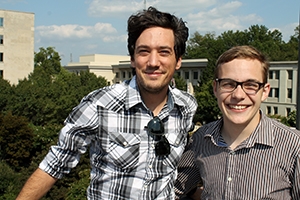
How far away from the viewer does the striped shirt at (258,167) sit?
2.43 metres

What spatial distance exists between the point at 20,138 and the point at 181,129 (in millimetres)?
26481

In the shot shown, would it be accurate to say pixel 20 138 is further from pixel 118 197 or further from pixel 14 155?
pixel 118 197

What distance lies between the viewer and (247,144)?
2.52m

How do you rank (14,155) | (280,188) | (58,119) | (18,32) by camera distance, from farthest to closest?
(18,32), (58,119), (14,155), (280,188)

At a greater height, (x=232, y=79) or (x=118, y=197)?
(x=232, y=79)

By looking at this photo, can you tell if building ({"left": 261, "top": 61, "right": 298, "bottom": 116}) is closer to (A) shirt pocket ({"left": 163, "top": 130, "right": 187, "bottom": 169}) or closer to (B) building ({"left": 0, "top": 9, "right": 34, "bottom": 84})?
(B) building ({"left": 0, "top": 9, "right": 34, "bottom": 84})

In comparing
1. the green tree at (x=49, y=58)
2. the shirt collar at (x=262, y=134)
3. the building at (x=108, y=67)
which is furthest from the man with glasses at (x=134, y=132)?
the green tree at (x=49, y=58)

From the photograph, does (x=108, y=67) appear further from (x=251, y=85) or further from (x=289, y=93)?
(x=251, y=85)

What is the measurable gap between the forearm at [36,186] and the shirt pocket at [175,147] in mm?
795

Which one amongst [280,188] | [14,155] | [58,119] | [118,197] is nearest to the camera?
[280,188]

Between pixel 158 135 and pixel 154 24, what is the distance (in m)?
0.77

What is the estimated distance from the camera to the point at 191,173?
2988 mm

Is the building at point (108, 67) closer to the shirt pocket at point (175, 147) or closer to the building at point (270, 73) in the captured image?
the building at point (270, 73)

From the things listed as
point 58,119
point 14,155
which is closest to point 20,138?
point 14,155
